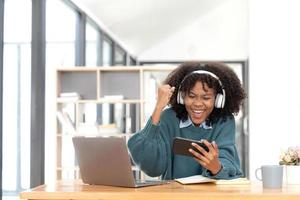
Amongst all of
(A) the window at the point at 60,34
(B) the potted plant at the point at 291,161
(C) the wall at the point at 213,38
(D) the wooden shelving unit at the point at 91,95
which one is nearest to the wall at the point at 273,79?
(D) the wooden shelving unit at the point at 91,95

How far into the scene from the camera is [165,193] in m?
1.70

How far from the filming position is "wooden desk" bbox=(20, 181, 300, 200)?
1.67 metres

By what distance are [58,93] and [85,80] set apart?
0.92ft

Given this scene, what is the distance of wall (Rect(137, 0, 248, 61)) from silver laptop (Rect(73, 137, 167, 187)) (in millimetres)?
6945

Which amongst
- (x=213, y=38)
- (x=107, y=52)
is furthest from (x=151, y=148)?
(x=213, y=38)

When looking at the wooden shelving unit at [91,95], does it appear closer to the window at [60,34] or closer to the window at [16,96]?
the window at [60,34]

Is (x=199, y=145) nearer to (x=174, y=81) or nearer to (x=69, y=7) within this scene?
(x=174, y=81)

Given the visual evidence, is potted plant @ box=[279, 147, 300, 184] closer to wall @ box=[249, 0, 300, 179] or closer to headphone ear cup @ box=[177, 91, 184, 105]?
headphone ear cup @ box=[177, 91, 184, 105]

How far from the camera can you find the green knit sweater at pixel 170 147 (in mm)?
2150

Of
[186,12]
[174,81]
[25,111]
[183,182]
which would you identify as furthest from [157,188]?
[186,12]

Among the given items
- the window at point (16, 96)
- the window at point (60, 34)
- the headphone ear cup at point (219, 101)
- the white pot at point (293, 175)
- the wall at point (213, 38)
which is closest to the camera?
the white pot at point (293, 175)

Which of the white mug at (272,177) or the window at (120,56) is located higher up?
the window at (120,56)

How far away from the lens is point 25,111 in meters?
4.35

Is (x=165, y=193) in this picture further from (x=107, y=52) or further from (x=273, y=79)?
(x=107, y=52)
